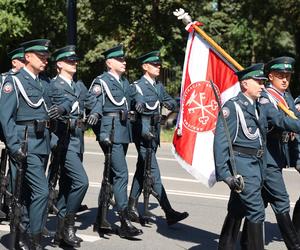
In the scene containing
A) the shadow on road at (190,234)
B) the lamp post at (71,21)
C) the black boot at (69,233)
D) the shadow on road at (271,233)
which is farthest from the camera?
the lamp post at (71,21)

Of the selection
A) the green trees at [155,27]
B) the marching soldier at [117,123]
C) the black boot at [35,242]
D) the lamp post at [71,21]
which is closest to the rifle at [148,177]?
the marching soldier at [117,123]

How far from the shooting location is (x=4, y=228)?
701 cm

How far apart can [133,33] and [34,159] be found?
52.0 feet

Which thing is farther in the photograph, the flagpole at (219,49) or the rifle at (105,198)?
the rifle at (105,198)

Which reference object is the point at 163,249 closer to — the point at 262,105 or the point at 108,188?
the point at 108,188

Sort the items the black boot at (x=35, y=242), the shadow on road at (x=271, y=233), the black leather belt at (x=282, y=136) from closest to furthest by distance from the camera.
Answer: the black boot at (x=35, y=242) < the black leather belt at (x=282, y=136) < the shadow on road at (x=271, y=233)

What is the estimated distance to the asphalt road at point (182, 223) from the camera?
646cm

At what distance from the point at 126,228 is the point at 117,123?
44.4 inches

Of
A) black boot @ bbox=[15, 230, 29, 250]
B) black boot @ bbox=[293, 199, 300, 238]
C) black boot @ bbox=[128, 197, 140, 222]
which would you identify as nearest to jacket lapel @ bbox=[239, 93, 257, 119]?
black boot @ bbox=[293, 199, 300, 238]

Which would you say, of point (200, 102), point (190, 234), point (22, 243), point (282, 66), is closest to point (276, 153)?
point (282, 66)

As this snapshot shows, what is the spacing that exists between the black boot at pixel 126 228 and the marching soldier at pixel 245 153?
1417 mm

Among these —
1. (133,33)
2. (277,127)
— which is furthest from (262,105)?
(133,33)

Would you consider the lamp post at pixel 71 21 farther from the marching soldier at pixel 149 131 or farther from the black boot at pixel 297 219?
the black boot at pixel 297 219

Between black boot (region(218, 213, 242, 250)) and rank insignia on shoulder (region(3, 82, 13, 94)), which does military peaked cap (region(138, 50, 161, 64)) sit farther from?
black boot (region(218, 213, 242, 250))
